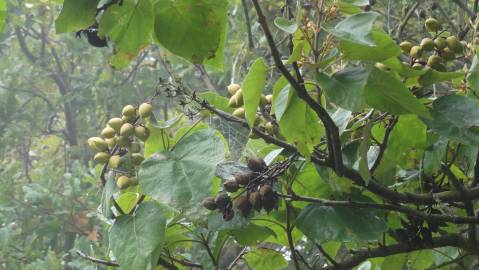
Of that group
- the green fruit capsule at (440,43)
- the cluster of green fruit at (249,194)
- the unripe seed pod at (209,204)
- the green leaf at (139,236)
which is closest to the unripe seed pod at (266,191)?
the cluster of green fruit at (249,194)

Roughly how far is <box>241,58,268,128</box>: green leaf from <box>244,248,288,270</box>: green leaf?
2.20 ft

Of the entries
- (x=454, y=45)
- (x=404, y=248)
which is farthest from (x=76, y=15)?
(x=404, y=248)

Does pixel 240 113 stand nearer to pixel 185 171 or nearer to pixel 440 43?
pixel 185 171

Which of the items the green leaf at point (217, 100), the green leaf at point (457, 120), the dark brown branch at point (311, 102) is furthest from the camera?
the green leaf at point (217, 100)

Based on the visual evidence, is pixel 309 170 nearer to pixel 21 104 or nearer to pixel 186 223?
pixel 186 223

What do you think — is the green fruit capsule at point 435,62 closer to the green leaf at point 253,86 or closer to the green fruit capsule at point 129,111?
the green leaf at point 253,86

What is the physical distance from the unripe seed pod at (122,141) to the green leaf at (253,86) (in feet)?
1.16

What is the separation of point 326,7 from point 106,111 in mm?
5826

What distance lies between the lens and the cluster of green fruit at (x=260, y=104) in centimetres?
119

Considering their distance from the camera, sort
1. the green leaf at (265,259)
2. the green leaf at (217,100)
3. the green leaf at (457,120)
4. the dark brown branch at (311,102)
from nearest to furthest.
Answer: the dark brown branch at (311,102), the green leaf at (457,120), the green leaf at (217,100), the green leaf at (265,259)

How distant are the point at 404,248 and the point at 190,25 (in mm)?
692

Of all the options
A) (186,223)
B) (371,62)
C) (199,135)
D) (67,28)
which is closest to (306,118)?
(371,62)

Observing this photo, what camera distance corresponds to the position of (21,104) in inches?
277

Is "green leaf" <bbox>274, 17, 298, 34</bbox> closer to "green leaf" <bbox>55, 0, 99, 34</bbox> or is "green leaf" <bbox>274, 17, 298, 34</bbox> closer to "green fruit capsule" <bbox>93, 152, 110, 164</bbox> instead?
"green leaf" <bbox>55, 0, 99, 34</bbox>
